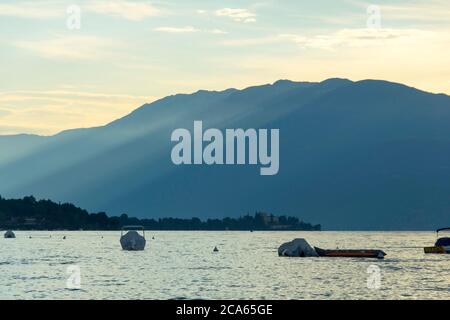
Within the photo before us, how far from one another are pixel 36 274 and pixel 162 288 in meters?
30.7

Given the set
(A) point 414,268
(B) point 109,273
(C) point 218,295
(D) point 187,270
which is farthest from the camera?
(A) point 414,268

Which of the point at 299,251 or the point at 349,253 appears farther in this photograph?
the point at 349,253

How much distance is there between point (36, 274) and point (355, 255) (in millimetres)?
86774

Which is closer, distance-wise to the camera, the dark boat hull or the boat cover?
the boat cover

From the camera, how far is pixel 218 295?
3775 inches

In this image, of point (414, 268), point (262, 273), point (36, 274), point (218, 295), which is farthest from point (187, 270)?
point (218, 295)

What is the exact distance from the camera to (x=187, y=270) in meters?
143

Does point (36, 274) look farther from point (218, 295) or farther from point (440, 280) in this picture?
point (440, 280)

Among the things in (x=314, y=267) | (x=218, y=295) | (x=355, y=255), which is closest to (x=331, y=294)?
(x=218, y=295)

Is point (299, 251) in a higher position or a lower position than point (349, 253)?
higher

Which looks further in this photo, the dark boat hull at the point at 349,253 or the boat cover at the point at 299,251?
the dark boat hull at the point at 349,253
